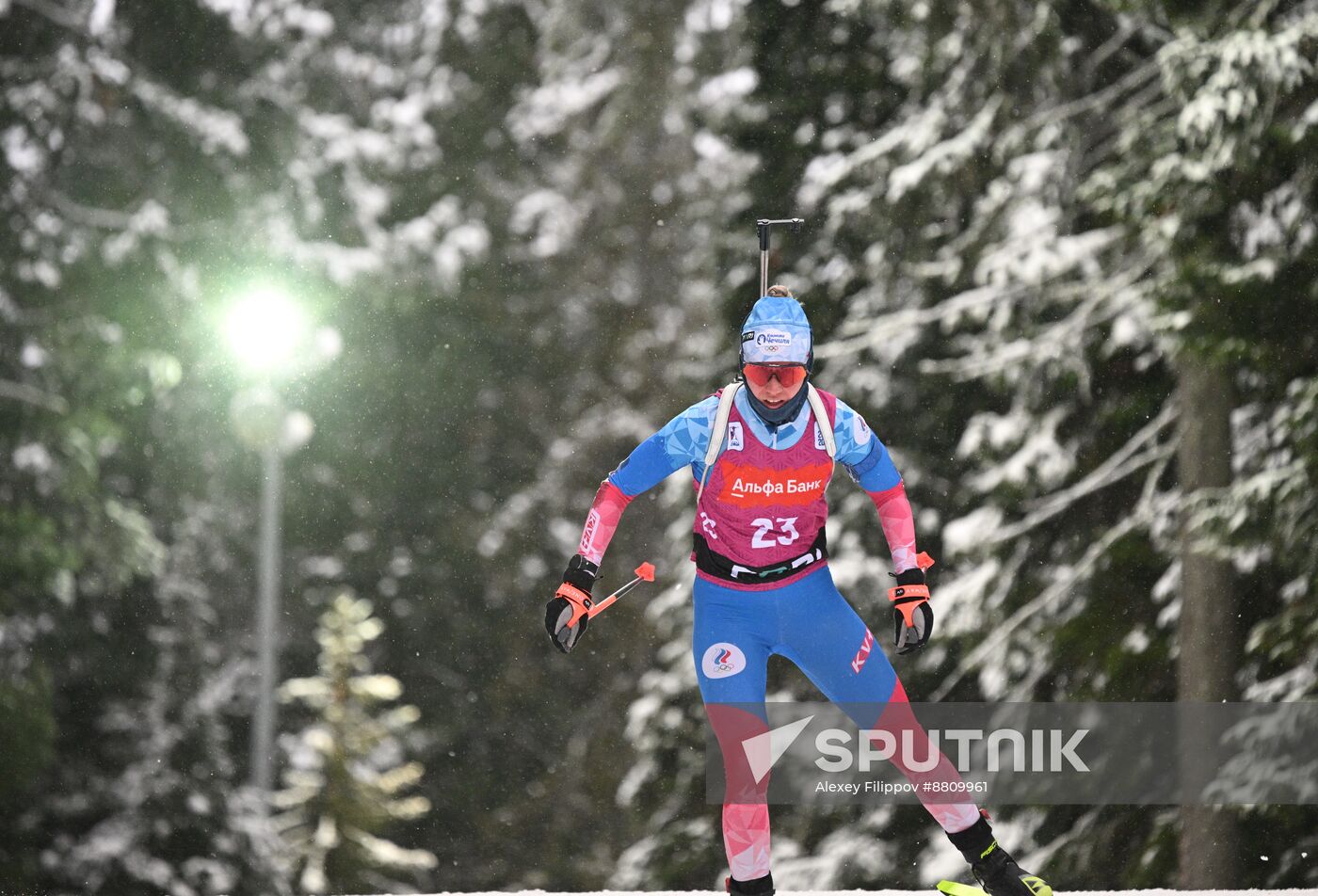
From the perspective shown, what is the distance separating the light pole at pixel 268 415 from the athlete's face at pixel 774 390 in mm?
9172

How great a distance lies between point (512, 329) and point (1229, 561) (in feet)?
40.2

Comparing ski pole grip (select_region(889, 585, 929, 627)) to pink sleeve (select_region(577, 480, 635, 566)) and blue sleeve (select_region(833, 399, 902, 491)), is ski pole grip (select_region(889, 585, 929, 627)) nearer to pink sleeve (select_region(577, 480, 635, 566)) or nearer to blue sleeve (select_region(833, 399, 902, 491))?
blue sleeve (select_region(833, 399, 902, 491))

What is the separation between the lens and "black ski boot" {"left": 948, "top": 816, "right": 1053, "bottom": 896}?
15.6 ft

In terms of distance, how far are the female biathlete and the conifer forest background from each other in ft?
19.0

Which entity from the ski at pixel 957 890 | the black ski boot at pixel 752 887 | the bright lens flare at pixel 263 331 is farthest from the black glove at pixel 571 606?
the bright lens flare at pixel 263 331

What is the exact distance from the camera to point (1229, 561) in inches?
403

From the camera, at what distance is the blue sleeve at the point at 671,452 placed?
4.71 meters

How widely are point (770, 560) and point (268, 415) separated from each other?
484 inches

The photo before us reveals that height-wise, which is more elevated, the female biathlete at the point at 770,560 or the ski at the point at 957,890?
the female biathlete at the point at 770,560

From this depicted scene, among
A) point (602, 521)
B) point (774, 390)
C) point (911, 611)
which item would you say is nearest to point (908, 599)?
point (911, 611)

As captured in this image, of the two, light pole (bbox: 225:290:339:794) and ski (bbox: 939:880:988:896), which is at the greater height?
light pole (bbox: 225:290:339:794)

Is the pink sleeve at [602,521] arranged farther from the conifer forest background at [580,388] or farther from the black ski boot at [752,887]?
the conifer forest background at [580,388]

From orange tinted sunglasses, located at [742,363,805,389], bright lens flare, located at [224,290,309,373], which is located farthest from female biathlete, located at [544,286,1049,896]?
bright lens flare, located at [224,290,309,373]

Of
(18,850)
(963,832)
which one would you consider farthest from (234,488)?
(963,832)
